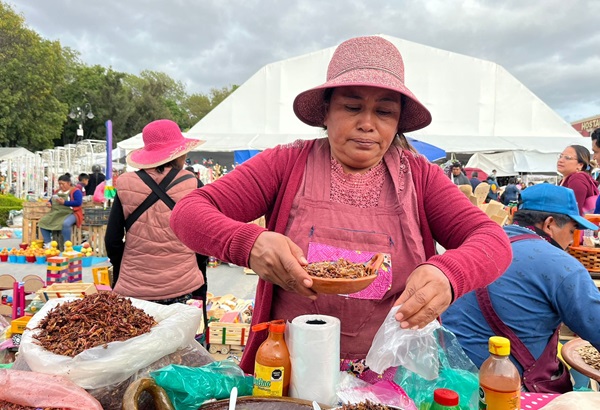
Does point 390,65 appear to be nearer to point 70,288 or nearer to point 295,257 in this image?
point 295,257

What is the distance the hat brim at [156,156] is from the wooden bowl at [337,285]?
2.20 m

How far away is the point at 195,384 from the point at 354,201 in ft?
2.49

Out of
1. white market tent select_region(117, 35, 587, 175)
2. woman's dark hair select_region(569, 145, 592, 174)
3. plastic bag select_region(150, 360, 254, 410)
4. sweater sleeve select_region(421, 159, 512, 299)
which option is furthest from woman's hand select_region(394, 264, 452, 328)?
white market tent select_region(117, 35, 587, 175)

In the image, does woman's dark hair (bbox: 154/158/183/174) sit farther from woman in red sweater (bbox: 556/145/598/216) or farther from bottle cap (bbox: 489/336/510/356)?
woman in red sweater (bbox: 556/145/598/216)

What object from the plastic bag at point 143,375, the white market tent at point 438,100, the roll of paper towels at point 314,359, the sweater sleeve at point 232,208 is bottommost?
the plastic bag at point 143,375

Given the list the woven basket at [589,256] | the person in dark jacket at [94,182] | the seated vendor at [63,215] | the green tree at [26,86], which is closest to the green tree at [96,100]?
the green tree at [26,86]

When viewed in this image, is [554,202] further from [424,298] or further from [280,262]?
[280,262]

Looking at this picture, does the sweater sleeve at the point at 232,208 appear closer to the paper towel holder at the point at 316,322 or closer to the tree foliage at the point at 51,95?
the paper towel holder at the point at 316,322

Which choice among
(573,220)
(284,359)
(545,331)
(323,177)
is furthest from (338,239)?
(573,220)

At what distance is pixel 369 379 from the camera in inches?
54.6

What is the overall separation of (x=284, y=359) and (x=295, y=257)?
0.97 feet

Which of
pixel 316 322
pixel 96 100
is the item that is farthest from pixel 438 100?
pixel 96 100

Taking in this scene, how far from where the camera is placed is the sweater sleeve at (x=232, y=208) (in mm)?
1212

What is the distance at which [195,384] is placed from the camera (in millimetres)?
1203
